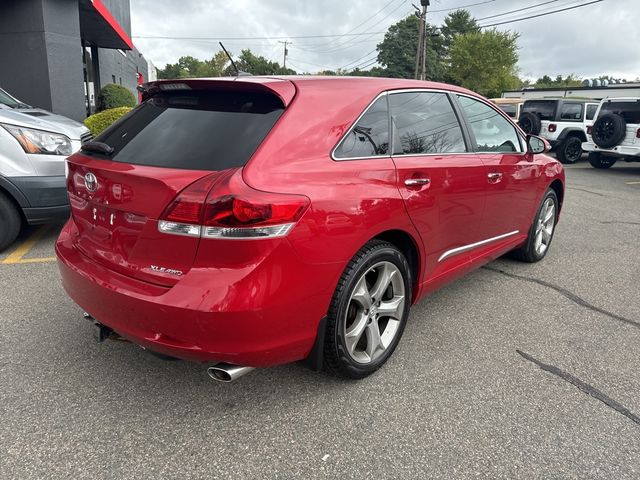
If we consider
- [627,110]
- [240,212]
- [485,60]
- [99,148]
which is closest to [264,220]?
[240,212]

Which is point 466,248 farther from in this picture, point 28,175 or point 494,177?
point 28,175

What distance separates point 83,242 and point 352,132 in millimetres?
1502

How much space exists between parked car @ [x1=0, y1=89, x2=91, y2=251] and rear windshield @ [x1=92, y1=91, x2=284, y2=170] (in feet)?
6.97

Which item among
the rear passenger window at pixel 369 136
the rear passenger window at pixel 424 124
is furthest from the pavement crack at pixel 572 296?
the rear passenger window at pixel 369 136

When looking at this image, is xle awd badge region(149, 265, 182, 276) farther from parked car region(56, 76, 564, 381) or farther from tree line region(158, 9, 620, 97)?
tree line region(158, 9, 620, 97)

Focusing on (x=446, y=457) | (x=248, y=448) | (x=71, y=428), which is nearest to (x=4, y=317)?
(x=71, y=428)

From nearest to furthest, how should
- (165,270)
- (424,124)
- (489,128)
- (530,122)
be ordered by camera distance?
(165,270) < (424,124) < (489,128) < (530,122)

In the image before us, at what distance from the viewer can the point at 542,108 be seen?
49.7ft

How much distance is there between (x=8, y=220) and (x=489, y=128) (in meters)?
4.22

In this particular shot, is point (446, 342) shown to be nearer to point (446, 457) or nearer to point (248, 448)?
point (446, 457)

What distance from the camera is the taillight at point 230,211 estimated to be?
1928 millimetres

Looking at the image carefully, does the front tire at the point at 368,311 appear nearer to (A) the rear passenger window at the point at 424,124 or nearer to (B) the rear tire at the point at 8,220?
(A) the rear passenger window at the point at 424,124

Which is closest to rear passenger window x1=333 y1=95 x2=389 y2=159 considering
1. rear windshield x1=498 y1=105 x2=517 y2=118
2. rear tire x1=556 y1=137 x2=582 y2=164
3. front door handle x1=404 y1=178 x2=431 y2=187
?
front door handle x1=404 y1=178 x2=431 y2=187

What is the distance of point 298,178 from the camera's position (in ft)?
6.88
